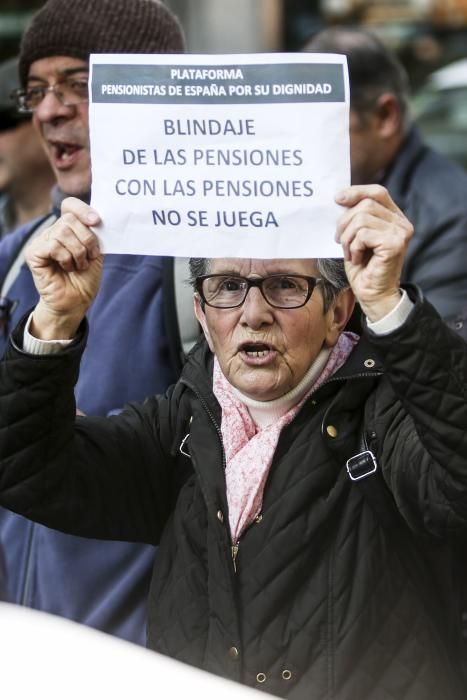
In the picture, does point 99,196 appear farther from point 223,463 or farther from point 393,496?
point 393,496

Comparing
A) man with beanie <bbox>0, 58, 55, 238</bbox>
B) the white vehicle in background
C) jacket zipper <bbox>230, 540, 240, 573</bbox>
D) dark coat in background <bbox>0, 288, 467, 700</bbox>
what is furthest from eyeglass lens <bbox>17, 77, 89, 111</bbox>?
the white vehicle in background

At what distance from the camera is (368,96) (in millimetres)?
5109

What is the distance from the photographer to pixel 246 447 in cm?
277

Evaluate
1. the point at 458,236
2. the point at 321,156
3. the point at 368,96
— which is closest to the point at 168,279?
the point at 321,156

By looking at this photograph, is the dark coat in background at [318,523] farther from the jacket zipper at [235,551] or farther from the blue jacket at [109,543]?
the blue jacket at [109,543]

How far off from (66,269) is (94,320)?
2.08 ft

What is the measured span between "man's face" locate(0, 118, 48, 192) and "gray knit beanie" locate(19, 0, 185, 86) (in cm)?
172

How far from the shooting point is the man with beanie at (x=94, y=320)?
3316 millimetres

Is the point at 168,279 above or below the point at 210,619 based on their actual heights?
above

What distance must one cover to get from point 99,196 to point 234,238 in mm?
289

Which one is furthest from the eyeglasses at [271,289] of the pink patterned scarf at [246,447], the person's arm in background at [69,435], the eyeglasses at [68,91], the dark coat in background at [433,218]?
the dark coat in background at [433,218]

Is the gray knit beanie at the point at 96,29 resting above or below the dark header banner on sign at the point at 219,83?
above

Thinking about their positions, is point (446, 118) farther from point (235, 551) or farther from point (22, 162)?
point (235, 551)

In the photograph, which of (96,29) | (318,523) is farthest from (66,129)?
(318,523)
